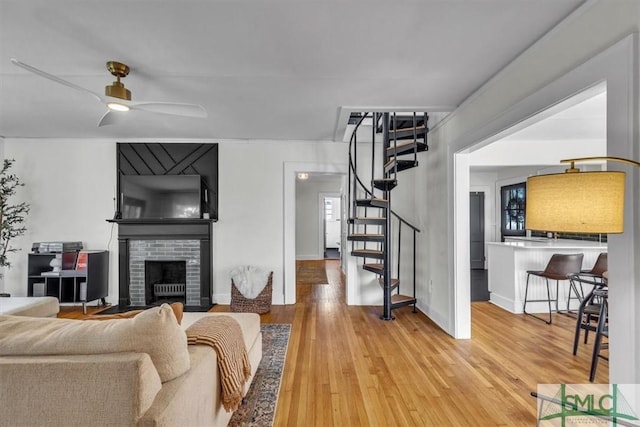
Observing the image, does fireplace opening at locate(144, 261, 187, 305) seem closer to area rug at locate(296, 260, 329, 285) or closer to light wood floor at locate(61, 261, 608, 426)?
light wood floor at locate(61, 261, 608, 426)

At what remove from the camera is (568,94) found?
1816 millimetres

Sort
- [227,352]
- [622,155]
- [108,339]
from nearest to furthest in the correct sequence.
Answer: [108,339]
[622,155]
[227,352]

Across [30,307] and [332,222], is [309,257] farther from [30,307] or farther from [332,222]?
[30,307]

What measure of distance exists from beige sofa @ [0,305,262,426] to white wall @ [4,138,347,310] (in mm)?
3275

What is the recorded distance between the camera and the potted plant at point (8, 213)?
13.6ft

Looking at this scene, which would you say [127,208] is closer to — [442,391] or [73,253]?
[73,253]

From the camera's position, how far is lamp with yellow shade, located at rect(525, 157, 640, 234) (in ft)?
4.20

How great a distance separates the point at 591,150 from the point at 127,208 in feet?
22.7

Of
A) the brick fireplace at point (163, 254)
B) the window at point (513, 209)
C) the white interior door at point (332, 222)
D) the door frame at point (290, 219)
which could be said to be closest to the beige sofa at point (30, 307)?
the brick fireplace at point (163, 254)

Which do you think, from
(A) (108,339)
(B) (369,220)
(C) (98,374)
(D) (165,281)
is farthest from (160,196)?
(C) (98,374)

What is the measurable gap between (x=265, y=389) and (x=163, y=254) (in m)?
2.97

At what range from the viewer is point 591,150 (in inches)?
181

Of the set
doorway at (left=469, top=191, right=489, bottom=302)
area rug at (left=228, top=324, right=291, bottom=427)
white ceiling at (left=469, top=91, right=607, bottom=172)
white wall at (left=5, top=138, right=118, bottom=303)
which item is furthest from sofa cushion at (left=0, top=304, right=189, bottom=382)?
doorway at (left=469, top=191, right=489, bottom=302)

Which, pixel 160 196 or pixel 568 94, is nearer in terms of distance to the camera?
pixel 568 94
